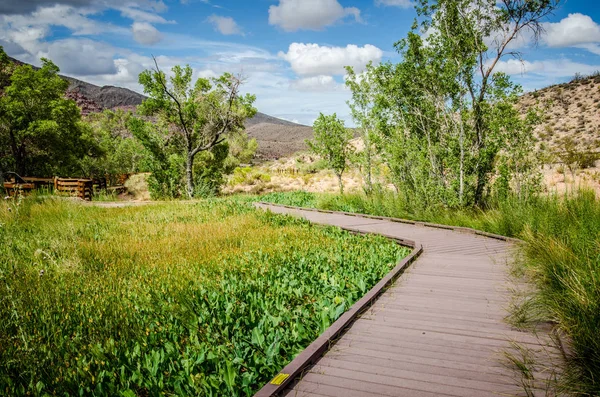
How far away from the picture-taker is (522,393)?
260 centimetres

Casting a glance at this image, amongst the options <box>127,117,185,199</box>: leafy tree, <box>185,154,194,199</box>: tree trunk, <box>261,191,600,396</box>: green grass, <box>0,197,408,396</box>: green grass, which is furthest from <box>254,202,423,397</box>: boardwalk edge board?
<box>127,117,185,199</box>: leafy tree

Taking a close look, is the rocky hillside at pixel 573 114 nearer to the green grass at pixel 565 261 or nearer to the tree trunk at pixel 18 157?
the green grass at pixel 565 261

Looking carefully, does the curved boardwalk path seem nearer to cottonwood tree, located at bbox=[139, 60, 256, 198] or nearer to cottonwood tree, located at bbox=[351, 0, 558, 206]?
cottonwood tree, located at bbox=[351, 0, 558, 206]

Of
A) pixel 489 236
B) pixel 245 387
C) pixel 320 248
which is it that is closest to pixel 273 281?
pixel 320 248

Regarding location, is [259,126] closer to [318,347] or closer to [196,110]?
[196,110]

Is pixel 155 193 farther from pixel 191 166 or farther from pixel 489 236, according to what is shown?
pixel 489 236

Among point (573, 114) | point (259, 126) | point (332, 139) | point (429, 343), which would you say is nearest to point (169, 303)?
point (429, 343)

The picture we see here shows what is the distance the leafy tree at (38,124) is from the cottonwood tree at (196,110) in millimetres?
7035

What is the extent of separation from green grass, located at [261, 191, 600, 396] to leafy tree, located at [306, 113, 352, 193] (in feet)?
31.7

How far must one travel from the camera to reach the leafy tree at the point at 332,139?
1962cm

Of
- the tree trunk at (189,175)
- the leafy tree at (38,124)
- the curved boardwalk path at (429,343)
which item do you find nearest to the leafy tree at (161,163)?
the tree trunk at (189,175)

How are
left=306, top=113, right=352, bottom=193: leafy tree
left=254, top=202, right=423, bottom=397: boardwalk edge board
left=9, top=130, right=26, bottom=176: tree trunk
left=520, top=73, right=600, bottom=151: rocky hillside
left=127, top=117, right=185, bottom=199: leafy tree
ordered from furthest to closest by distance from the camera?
left=520, top=73, right=600, bottom=151: rocky hillside, left=9, top=130, right=26, bottom=176: tree trunk, left=127, top=117, right=185, bottom=199: leafy tree, left=306, top=113, right=352, bottom=193: leafy tree, left=254, top=202, right=423, bottom=397: boardwalk edge board

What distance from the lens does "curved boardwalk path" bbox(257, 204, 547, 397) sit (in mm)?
2736

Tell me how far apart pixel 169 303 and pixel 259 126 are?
344 feet
